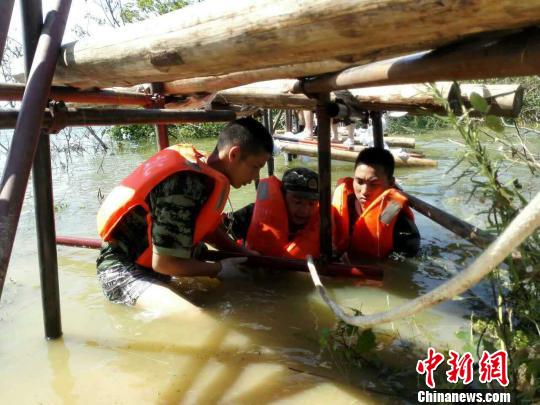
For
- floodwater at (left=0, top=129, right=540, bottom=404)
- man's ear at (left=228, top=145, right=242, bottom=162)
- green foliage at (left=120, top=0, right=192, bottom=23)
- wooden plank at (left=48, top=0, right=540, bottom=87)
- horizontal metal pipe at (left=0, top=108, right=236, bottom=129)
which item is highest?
green foliage at (left=120, top=0, right=192, bottom=23)

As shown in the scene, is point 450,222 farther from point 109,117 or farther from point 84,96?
point 84,96

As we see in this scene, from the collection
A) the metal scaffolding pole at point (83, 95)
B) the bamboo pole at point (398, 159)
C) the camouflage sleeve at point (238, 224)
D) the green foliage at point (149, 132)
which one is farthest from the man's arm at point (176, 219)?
the green foliage at point (149, 132)

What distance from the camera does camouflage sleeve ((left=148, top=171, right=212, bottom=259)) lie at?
2.66m

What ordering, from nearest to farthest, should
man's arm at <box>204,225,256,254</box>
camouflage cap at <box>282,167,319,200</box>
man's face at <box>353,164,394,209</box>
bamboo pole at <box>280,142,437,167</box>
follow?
1. man's arm at <box>204,225,256,254</box>
2. camouflage cap at <box>282,167,319,200</box>
3. man's face at <box>353,164,394,209</box>
4. bamboo pole at <box>280,142,437,167</box>

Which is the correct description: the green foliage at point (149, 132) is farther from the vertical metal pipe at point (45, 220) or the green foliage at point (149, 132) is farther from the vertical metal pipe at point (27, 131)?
the vertical metal pipe at point (27, 131)

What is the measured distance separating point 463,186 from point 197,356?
5.22 meters

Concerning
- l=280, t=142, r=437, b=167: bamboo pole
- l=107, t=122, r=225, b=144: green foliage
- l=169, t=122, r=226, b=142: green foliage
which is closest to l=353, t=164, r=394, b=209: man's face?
l=280, t=142, r=437, b=167: bamboo pole

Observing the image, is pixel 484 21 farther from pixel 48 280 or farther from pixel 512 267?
pixel 48 280

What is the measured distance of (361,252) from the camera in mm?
3920

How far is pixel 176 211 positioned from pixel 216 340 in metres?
0.73

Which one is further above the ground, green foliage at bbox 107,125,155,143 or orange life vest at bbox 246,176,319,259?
green foliage at bbox 107,125,155,143

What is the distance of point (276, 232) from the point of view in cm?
365

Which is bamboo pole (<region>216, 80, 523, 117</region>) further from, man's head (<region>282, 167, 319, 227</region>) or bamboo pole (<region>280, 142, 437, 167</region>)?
bamboo pole (<region>280, 142, 437, 167</region>)

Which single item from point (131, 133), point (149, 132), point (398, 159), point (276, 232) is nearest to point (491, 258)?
point (276, 232)
